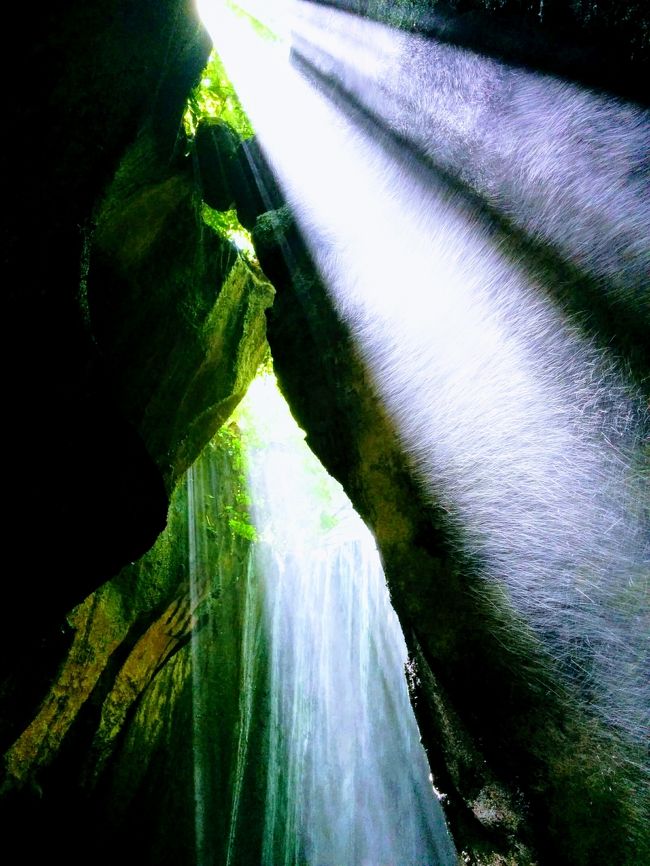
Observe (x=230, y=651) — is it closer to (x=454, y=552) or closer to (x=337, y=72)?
(x=454, y=552)

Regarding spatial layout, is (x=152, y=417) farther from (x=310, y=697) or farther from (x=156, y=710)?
(x=310, y=697)

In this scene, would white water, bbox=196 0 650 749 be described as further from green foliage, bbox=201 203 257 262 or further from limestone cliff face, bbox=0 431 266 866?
limestone cliff face, bbox=0 431 266 866

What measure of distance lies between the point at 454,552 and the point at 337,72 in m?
5.03

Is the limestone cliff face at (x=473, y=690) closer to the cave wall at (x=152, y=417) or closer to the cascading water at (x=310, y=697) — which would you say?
the cave wall at (x=152, y=417)

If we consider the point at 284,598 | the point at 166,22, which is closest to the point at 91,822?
the point at 284,598

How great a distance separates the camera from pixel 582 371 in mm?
2225

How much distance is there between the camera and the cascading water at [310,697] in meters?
12.7

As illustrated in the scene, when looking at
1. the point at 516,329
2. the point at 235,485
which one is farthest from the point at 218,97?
the point at 235,485

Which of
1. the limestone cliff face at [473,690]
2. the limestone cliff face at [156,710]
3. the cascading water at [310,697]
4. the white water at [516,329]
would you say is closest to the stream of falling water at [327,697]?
the cascading water at [310,697]

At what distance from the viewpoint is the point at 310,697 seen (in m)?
16.7

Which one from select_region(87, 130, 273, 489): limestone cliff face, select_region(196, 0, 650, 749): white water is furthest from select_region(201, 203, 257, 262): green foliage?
select_region(196, 0, 650, 749): white water

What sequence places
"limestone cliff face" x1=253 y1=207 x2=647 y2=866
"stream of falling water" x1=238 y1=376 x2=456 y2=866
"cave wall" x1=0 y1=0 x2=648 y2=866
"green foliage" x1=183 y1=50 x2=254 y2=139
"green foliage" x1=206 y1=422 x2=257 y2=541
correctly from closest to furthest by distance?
"limestone cliff face" x1=253 y1=207 x2=647 y2=866, "cave wall" x1=0 y1=0 x2=648 y2=866, "green foliage" x1=183 y1=50 x2=254 y2=139, "green foliage" x1=206 y1=422 x2=257 y2=541, "stream of falling water" x1=238 y1=376 x2=456 y2=866

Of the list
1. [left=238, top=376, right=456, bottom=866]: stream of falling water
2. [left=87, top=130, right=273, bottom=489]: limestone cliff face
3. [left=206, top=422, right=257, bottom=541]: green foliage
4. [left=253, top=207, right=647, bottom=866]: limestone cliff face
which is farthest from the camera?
[left=238, top=376, right=456, bottom=866]: stream of falling water

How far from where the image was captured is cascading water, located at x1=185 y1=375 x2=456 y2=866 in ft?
41.8
